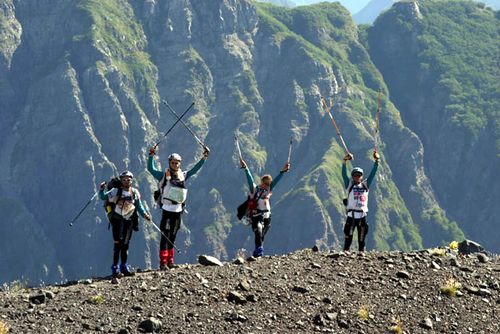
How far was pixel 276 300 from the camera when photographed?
20812mm

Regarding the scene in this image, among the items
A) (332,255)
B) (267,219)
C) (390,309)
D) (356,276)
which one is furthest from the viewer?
(267,219)

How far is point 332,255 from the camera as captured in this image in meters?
25.2

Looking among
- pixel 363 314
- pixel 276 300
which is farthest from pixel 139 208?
pixel 363 314

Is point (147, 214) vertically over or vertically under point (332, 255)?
over

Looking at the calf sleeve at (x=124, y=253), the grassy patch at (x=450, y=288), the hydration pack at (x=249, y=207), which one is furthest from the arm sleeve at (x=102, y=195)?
the grassy patch at (x=450, y=288)

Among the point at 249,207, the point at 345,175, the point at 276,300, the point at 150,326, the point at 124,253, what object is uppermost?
the point at 345,175

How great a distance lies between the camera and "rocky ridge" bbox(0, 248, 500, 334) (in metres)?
19.2

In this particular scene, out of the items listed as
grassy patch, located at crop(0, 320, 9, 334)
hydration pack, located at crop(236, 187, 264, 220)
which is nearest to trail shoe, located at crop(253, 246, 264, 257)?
hydration pack, located at crop(236, 187, 264, 220)

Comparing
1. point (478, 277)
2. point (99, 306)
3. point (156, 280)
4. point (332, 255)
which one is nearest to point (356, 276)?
point (332, 255)

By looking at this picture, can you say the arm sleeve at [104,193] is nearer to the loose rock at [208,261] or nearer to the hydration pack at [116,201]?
the hydration pack at [116,201]

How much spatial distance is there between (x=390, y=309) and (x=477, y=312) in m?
2.36

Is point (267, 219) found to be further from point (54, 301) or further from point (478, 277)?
point (54, 301)

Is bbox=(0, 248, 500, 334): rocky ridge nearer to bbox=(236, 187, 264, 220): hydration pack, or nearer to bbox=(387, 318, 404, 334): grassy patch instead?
bbox=(387, 318, 404, 334): grassy patch

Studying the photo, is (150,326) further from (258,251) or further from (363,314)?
(258,251)
